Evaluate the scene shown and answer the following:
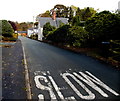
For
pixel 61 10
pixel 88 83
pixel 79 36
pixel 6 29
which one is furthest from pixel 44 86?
pixel 61 10

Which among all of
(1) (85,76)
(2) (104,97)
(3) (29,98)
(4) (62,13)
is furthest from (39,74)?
(4) (62,13)

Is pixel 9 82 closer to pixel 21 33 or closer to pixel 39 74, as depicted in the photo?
pixel 39 74

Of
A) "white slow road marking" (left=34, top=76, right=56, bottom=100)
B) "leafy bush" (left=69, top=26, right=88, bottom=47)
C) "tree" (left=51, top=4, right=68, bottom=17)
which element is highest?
"tree" (left=51, top=4, right=68, bottom=17)

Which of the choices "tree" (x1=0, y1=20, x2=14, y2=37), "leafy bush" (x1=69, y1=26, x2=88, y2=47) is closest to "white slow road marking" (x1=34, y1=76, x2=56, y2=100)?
"leafy bush" (x1=69, y1=26, x2=88, y2=47)

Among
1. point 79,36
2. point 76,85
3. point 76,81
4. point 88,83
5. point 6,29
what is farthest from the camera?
point 6,29

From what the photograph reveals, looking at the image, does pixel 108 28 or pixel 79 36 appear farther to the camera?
pixel 79 36

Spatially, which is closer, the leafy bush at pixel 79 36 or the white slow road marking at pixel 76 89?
the white slow road marking at pixel 76 89

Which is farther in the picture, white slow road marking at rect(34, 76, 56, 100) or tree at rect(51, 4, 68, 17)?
tree at rect(51, 4, 68, 17)

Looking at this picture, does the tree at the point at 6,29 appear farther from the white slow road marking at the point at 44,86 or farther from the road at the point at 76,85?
the white slow road marking at the point at 44,86

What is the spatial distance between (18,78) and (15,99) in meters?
2.24

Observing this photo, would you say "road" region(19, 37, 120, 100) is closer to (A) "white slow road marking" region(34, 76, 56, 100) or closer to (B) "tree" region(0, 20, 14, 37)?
(A) "white slow road marking" region(34, 76, 56, 100)

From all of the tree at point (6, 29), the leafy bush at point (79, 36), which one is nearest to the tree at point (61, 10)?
the tree at point (6, 29)

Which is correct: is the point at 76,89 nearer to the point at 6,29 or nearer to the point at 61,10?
the point at 6,29

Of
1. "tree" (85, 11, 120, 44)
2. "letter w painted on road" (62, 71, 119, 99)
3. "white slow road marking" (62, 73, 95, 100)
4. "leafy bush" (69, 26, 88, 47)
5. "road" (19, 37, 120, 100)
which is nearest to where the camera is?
"white slow road marking" (62, 73, 95, 100)
